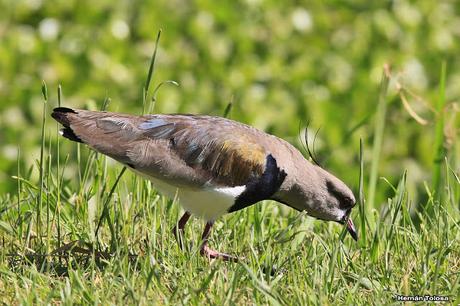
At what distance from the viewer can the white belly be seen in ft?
15.6

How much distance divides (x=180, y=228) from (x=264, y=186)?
0.42 meters

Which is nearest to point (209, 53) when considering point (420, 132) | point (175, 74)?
point (175, 74)

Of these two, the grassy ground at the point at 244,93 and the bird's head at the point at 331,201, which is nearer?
A: the grassy ground at the point at 244,93

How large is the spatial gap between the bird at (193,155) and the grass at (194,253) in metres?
0.14

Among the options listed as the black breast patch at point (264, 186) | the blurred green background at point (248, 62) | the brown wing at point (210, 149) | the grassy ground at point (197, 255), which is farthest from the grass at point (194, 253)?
the blurred green background at point (248, 62)

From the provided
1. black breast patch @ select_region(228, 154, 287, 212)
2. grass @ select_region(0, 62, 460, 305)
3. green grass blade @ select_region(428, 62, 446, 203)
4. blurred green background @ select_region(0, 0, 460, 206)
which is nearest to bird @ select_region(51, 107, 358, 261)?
black breast patch @ select_region(228, 154, 287, 212)

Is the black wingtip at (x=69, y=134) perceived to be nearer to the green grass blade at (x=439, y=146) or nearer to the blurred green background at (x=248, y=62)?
the green grass blade at (x=439, y=146)

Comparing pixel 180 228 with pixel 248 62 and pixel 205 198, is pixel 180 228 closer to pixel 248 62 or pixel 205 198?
pixel 205 198

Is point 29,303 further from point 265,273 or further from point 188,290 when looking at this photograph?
point 265,273

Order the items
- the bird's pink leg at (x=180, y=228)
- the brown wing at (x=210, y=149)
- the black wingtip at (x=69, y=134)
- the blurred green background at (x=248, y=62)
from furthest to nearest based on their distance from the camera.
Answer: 1. the blurred green background at (x=248, y=62)
2. the brown wing at (x=210, y=149)
3. the black wingtip at (x=69, y=134)
4. the bird's pink leg at (x=180, y=228)

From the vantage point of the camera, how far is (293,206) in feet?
17.2

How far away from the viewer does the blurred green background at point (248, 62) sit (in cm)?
838

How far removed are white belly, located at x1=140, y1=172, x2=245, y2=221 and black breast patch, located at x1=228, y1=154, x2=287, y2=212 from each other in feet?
0.09

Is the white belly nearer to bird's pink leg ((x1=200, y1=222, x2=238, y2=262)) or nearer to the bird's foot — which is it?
bird's pink leg ((x1=200, y1=222, x2=238, y2=262))
